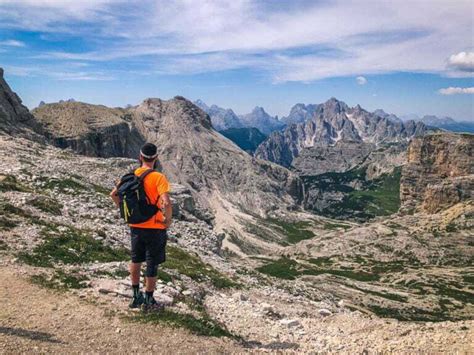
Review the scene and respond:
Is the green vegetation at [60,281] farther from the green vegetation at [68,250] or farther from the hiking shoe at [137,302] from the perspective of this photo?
the hiking shoe at [137,302]

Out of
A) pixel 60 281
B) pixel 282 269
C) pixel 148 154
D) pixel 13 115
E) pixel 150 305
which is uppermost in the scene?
pixel 13 115

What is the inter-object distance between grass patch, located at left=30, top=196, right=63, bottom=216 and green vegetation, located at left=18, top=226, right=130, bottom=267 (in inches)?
210

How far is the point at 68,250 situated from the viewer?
2253cm

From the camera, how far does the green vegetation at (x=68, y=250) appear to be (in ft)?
66.8

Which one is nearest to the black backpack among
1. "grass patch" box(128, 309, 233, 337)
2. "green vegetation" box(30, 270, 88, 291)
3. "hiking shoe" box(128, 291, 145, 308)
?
"hiking shoe" box(128, 291, 145, 308)

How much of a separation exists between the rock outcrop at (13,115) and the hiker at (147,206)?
308 ft

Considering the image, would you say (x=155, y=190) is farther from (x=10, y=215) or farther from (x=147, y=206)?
(x=10, y=215)

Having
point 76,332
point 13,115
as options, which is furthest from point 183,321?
point 13,115

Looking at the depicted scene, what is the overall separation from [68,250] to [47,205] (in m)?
12.1

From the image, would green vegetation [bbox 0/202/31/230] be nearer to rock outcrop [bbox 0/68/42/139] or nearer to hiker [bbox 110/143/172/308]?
hiker [bbox 110/143/172/308]

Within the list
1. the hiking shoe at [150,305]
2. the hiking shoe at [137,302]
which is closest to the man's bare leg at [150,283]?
the hiking shoe at [150,305]

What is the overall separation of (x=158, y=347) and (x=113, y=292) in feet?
16.0

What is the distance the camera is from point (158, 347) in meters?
12.4

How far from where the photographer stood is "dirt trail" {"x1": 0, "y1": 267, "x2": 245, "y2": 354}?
11.8 meters
